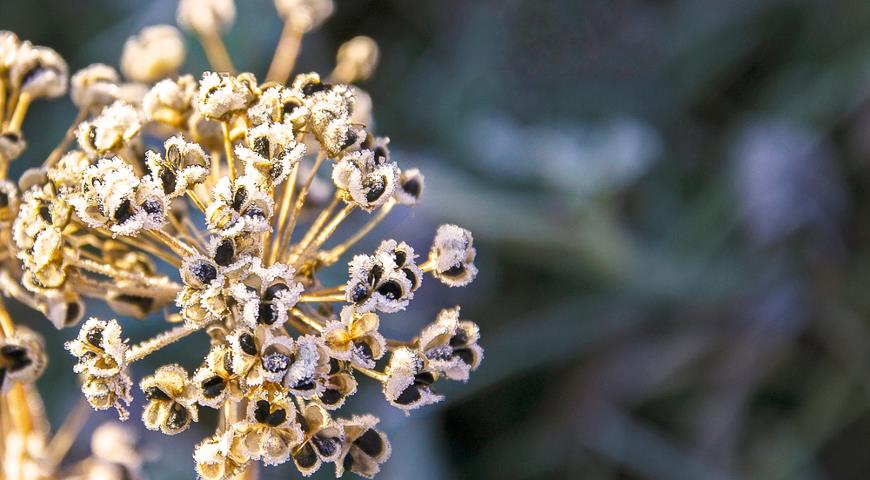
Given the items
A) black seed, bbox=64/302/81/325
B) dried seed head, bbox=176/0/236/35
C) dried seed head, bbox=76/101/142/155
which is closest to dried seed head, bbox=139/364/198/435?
black seed, bbox=64/302/81/325

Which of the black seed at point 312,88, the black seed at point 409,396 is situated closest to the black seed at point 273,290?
the black seed at point 409,396

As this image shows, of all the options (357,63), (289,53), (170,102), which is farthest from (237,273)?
(289,53)

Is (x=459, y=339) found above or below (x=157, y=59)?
below

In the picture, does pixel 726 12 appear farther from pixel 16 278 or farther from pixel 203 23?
pixel 16 278

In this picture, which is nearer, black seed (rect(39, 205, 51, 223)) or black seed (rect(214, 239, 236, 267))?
black seed (rect(214, 239, 236, 267))

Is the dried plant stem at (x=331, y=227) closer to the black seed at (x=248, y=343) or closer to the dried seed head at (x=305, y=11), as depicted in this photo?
the black seed at (x=248, y=343)

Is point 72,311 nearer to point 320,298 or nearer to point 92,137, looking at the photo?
point 92,137

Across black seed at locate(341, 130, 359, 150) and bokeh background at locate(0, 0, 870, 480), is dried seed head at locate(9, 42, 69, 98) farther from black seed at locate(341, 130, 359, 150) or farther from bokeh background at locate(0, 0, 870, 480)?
bokeh background at locate(0, 0, 870, 480)
